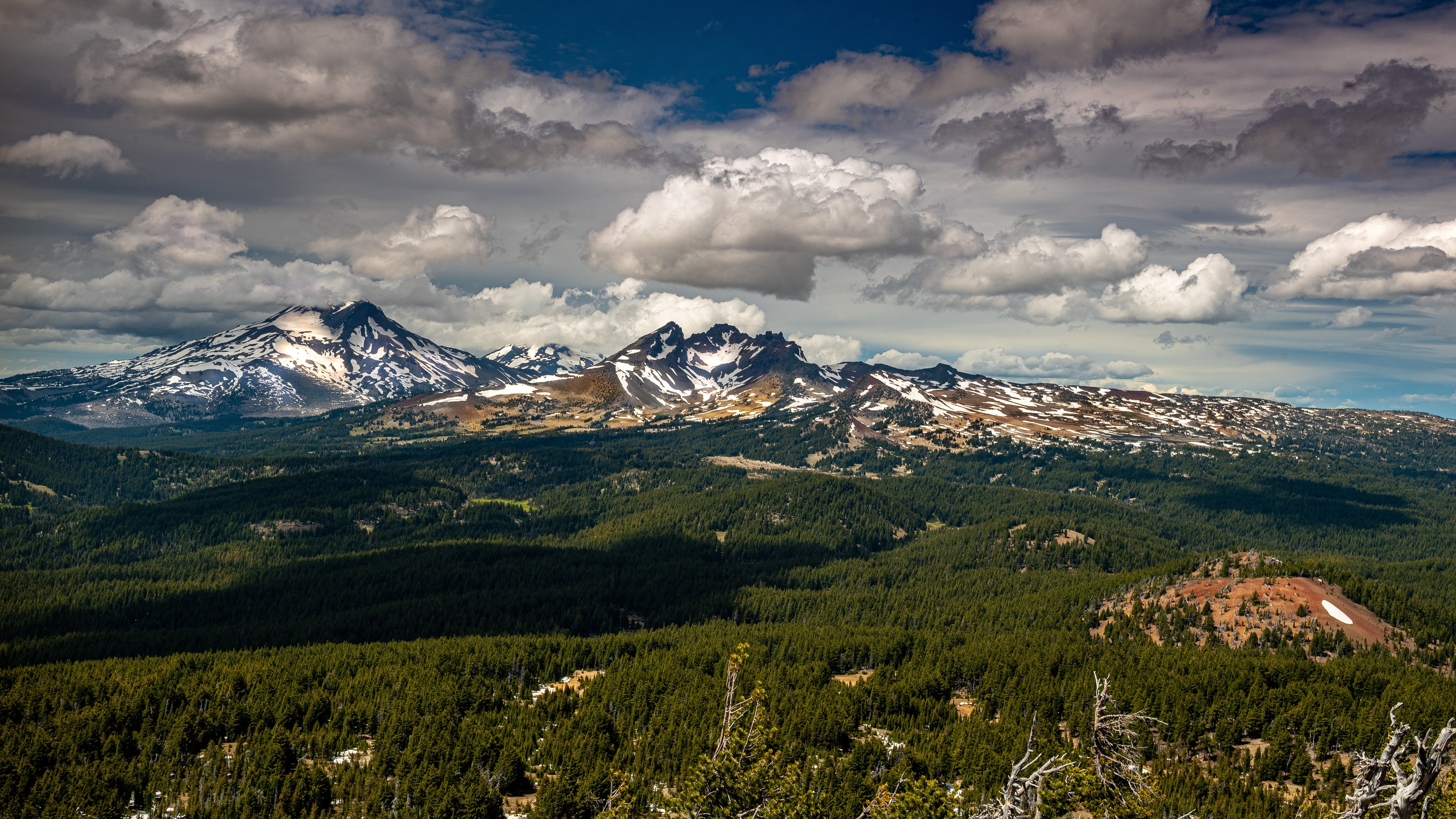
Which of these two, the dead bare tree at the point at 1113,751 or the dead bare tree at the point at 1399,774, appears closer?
the dead bare tree at the point at 1399,774

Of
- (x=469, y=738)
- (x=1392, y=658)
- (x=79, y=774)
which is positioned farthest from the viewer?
(x=1392, y=658)

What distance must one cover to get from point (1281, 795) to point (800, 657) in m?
95.3

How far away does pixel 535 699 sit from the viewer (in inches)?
6166

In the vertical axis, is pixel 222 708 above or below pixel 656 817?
below

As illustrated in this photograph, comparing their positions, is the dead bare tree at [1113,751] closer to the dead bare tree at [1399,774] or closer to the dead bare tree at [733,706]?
the dead bare tree at [1399,774]

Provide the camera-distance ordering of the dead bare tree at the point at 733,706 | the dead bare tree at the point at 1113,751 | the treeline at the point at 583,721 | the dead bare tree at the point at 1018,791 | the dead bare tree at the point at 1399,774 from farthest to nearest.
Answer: the treeline at the point at 583,721 → the dead bare tree at the point at 733,706 → the dead bare tree at the point at 1113,751 → the dead bare tree at the point at 1018,791 → the dead bare tree at the point at 1399,774

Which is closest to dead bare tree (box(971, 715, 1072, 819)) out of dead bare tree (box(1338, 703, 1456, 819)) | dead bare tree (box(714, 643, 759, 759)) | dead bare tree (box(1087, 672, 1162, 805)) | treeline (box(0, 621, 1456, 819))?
dead bare tree (box(1087, 672, 1162, 805))

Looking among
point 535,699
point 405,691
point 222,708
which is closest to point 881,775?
point 535,699

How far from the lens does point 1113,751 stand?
34812 mm

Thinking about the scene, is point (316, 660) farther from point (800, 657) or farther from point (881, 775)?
point (881, 775)

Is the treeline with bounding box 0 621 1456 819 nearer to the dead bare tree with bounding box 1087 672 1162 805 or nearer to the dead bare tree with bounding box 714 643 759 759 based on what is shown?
the dead bare tree with bounding box 714 643 759 759

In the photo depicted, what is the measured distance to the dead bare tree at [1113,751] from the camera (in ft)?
106

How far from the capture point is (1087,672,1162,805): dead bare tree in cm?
3244

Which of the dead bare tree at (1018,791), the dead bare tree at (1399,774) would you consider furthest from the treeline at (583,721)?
the dead bare tree at (1399,774)
